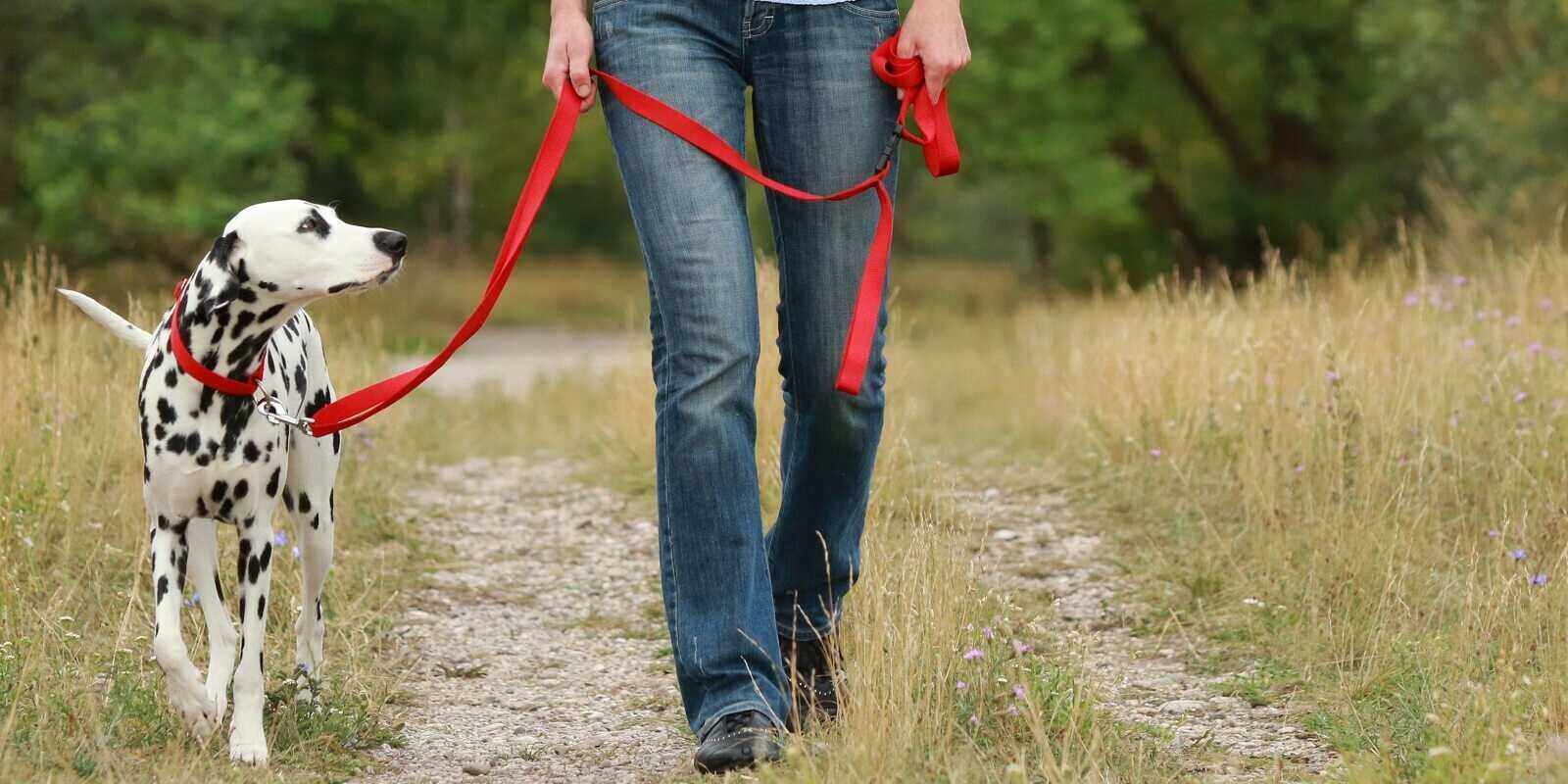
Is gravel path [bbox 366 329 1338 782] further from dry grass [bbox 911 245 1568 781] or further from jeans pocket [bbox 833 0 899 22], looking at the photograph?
jeans pocket [bbox 833 0 899 22]

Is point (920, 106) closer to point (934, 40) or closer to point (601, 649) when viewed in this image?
point (934, 40)

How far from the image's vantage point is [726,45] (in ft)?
11.3

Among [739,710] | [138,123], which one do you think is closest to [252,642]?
[739,710]

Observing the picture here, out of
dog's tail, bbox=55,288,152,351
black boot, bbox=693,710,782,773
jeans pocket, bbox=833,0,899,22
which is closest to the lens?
black boot, bbox=693,710,782,773

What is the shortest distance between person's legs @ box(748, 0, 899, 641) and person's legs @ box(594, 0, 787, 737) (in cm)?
12

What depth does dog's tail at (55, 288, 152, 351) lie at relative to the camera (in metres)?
3.87

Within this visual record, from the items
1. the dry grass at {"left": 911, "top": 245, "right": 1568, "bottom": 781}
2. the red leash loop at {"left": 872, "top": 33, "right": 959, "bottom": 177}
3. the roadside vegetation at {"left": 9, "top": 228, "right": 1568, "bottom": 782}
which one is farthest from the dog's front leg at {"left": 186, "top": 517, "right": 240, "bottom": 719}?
the dry grass at {"left": 911, "top": 245, "right": 1568, "bottom": 781}

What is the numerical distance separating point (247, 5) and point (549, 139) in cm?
1672

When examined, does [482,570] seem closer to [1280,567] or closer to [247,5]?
→ [1280,567]

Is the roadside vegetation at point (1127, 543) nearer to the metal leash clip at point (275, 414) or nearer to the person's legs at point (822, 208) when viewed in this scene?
the person's legs at point (822, 208)

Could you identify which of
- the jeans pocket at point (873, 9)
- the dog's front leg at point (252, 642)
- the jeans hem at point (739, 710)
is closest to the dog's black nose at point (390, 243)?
the dog's front leg at point (252, 642)

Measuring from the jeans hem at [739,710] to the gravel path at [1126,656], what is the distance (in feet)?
2.63

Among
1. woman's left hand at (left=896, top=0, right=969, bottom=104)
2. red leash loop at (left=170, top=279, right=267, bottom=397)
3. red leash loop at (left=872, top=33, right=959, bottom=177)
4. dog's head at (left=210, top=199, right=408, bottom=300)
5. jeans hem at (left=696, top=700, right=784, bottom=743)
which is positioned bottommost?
jeans hem at (left=696, top=700, right=784, bottom=743)

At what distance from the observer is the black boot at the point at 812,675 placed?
3.62 m
